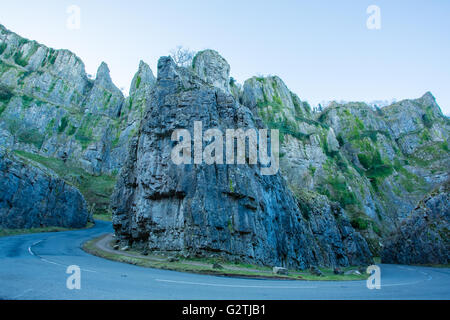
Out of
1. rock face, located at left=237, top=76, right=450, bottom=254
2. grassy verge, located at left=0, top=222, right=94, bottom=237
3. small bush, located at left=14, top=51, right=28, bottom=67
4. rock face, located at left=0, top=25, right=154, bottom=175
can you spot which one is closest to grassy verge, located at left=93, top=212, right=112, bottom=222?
rock face, located at left=0, top=25, right=154, bottom=175

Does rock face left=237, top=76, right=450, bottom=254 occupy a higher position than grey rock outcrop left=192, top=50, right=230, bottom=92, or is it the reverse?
grey rock outcrop left=192, top=50, right=230, bottom=92

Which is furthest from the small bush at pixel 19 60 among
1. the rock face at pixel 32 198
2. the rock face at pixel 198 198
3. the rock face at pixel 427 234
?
the rock face at pixel 427 234

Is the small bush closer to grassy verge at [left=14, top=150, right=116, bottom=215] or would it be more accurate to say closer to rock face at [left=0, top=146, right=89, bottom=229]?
grassy verge at [left=14, top=150, right=116, bottom=215]

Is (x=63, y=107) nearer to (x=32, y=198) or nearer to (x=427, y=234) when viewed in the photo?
(x=32, y=198)

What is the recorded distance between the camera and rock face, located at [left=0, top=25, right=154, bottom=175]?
70.9 meters

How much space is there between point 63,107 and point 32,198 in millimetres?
61887

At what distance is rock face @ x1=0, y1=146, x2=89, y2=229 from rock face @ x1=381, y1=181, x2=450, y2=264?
4927 cm

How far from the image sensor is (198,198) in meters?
20.2

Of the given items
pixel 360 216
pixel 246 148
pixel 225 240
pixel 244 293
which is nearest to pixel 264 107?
pixel 360 216

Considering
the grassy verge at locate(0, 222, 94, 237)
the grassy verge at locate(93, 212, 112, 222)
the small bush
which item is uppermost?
the small bush

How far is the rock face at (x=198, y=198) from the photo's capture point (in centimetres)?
1989

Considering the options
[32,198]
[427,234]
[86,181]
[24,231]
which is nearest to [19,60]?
[86,181]

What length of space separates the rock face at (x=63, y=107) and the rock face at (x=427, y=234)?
232ft

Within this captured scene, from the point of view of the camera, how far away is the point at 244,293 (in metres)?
7.56
